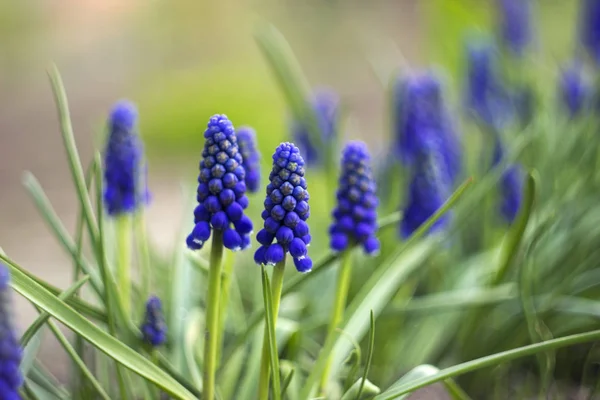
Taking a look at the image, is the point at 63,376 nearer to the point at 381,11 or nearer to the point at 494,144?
the point at 494,144

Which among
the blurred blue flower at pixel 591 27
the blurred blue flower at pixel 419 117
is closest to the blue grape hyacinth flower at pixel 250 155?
the blurred blue flower at pixel 419 117

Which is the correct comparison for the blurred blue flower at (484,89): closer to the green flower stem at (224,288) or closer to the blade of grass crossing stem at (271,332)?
the green flower stem at (224,288)

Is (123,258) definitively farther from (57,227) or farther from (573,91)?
(573,91)

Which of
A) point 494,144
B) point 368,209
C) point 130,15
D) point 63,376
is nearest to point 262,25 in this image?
point 494,144

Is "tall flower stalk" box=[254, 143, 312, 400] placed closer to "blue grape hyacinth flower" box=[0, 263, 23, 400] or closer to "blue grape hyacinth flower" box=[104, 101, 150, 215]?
"blue grape hyacinth flower" box=[0, 263, 23, 400]

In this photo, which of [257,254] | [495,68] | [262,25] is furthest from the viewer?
[495,68]

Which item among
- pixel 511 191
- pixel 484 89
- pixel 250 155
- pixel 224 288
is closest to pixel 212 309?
pixel 224 288
